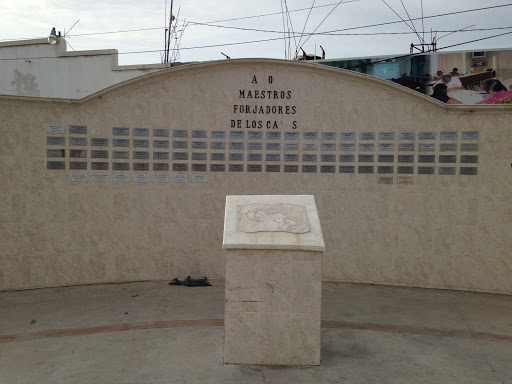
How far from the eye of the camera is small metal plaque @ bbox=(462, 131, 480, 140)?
8.95 metres

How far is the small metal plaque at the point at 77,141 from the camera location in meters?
8.97

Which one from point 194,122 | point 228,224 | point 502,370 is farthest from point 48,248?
point 502,370

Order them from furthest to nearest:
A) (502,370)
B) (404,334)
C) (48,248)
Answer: (48,248) < (404,334) < (502,370)

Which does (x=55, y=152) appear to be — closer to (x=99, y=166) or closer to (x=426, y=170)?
(x=99, y=166)

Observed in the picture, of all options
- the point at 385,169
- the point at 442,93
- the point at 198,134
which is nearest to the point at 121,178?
the point at 198,134

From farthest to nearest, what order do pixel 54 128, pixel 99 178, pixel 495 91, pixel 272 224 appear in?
1. pixel 495 91
2. pixel 99 178
3. pixel 54 128
4. pixel 272 224

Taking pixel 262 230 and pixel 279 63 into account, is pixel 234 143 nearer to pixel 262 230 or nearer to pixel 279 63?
pixel 279 63

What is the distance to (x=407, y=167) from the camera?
9180 mm

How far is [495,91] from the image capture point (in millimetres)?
19391

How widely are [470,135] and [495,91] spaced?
38.8 ft

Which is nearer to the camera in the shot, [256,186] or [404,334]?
[404,334]

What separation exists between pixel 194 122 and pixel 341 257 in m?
3.37

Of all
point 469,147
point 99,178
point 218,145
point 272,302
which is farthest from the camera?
point 218,145

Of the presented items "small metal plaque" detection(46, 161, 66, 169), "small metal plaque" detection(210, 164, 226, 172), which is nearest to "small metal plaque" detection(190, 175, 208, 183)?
"small metal plaque" detection(210, 164, 226, 172)
